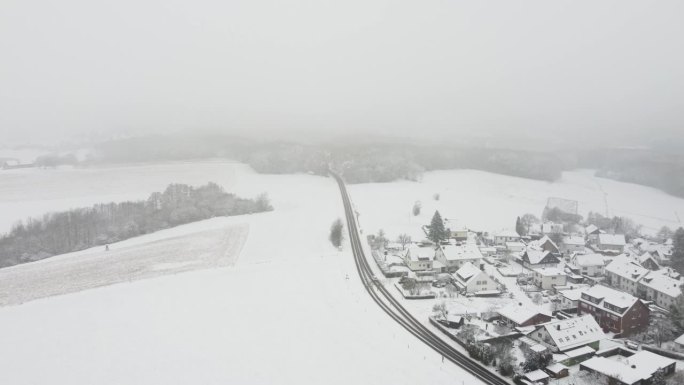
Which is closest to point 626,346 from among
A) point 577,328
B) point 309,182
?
point 577,328

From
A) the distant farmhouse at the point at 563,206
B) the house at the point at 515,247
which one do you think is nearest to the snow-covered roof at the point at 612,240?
the house at the point at 515,247

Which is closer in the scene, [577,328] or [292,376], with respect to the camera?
[292,376]

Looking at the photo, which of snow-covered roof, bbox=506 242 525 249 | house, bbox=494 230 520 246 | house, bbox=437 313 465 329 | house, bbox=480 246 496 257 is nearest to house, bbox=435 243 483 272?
house, bbox=480 246 496 257

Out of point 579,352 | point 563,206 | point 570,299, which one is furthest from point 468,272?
point 563,206

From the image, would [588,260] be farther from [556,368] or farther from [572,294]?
[556,368]

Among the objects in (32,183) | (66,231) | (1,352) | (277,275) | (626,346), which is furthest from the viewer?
(32,183)

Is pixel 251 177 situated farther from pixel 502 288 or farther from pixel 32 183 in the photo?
pixel 502 288
